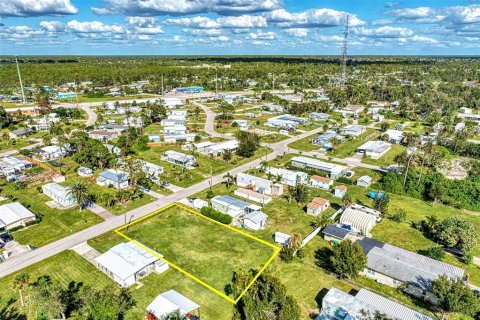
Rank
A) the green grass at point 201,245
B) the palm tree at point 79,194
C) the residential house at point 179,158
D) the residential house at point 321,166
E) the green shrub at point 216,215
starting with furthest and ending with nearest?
the residential house at point 179,158
the residential house at point 321,166
the palm tree at point 79,194
the green shrub at point 216,215
the green grass at point 201,245

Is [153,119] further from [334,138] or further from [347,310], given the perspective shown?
[347,310]

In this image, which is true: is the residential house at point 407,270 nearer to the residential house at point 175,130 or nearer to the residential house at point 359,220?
the residential house at point 359,220

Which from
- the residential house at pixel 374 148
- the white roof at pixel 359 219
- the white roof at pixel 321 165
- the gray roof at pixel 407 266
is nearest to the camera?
the gray roof at pixel 407 266

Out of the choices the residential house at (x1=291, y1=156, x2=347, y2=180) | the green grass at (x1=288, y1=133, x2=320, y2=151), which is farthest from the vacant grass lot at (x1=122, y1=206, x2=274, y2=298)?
the green grass at (x1=288, y1=133, x2=320, y2=151)

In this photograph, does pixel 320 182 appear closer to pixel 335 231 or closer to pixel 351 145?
pixel 335 231

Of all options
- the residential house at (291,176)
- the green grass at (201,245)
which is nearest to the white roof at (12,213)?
the green grass at (201,245)

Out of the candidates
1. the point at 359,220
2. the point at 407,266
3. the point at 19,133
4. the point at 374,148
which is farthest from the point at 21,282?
the point at 374,148

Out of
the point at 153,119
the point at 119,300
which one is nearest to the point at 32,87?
the point at 153,119
